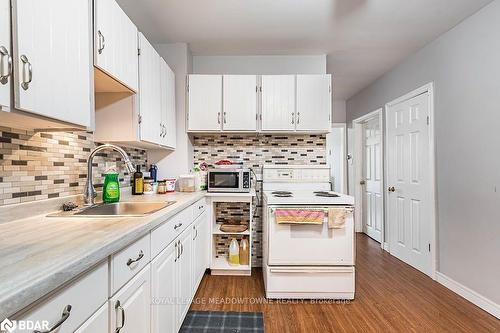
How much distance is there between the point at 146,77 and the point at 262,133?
1.39 metres

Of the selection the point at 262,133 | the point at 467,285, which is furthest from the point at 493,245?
the point at 262,133

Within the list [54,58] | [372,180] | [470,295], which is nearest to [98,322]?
[54,58]

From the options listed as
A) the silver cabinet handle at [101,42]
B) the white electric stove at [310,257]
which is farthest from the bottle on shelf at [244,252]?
the silver cabinet handle at [101,42]

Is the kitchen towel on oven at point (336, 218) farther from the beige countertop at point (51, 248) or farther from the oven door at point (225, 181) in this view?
the beige countertop at point (51, 248)

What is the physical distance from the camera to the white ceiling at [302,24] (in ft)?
7.06

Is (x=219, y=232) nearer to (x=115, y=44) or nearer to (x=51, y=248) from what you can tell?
(x=115, y=44)

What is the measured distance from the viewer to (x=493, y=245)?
6.76 ft

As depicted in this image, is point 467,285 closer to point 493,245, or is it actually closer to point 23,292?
point 493,245

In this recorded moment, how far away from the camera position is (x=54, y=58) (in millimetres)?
1036

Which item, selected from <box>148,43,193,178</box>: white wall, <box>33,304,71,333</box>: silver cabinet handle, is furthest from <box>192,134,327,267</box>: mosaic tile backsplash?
<box>33,304,71,333</box>: silver cabinet handle

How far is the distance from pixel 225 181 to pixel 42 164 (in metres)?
1.59

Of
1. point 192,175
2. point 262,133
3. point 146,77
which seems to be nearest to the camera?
point 146,77

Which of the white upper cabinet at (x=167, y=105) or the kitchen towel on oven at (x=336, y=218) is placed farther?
the white upper cabinet at (x=167, y=105)

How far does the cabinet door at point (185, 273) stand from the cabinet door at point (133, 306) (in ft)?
1.68
